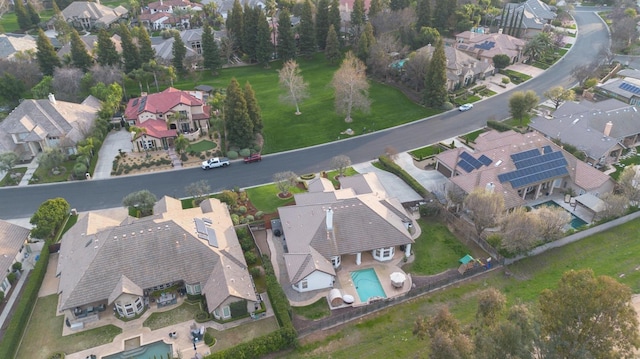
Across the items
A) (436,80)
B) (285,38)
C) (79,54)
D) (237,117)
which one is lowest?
(237,117)

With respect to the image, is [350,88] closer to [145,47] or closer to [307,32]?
[307,32]

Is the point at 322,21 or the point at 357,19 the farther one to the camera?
the point at 357,19

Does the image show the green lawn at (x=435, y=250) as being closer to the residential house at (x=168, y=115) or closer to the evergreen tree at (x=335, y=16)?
the residential house at (x=168, y=115)

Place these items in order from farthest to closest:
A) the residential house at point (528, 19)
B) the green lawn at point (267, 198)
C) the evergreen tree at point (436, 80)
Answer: the residential house at point (528, 19), the evergreen tree at point (436, 80), the green lawn at point (267, 198)

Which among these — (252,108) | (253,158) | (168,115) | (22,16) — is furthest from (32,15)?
(253,158)

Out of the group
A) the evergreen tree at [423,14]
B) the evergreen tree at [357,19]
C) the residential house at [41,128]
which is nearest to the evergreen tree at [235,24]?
the evergreen tree at [357,19]
